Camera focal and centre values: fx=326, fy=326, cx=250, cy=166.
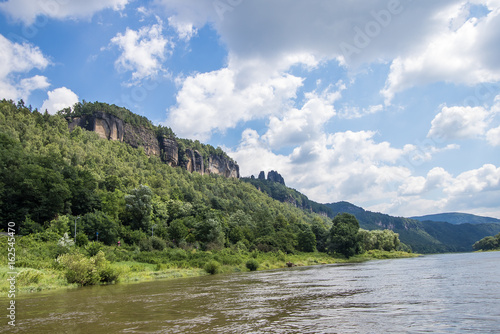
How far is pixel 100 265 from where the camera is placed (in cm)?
3628

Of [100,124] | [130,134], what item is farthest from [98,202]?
[130,134]

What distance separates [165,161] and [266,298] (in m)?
174

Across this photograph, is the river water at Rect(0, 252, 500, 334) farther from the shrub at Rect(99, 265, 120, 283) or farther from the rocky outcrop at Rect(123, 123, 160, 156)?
the rocky outcrop at Rect(123, 123, 160, 156)

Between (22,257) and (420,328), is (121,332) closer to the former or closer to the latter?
(420,328)

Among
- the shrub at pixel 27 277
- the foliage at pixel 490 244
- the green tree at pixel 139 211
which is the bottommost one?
the foliage at pixel 490 244

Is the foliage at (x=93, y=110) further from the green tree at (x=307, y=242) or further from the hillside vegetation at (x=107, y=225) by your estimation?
the green tree at (x=307, y=242)

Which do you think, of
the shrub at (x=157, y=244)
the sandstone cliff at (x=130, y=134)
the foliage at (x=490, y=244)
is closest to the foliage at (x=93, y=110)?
the sandstone cliff at (x=130, y=134)

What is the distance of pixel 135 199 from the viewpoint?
85.2 meters

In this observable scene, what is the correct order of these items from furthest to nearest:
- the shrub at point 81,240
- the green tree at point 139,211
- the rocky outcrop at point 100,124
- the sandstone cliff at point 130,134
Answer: the sandstone cliff at point 130,134 < the rocky outcrop at point 100,124 < the green tree at point 139,211 < the shrub at point 81,240

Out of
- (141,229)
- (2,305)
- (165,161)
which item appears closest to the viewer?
(2,305)

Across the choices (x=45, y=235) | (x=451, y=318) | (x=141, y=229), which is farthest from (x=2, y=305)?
(x=141, y=229)

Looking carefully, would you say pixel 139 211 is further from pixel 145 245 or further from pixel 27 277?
pixel 27 277

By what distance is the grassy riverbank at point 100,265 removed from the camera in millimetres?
32875

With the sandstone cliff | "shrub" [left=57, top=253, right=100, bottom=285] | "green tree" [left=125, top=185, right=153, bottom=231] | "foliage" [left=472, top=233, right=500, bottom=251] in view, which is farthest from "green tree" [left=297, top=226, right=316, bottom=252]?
the sandstone cliff
